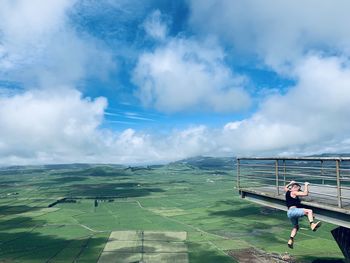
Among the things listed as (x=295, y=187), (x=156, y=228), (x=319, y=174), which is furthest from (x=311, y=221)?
(x=156, y=228)

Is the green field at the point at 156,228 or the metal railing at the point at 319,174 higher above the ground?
the metal railing at the point at 319,174

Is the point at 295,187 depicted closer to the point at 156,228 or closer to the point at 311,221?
the point at 311,221

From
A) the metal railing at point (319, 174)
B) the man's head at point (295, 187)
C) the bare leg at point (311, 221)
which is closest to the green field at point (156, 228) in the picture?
the metal railing at point (319, 174)

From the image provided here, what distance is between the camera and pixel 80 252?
66500 millimetres

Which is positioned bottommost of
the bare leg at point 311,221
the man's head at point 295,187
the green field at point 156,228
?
the green field at point 156,228

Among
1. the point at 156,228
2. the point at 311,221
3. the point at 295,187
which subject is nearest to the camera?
the point at 311,221

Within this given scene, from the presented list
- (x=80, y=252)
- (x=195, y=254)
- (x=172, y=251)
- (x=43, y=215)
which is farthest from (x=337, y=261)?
(x=43, y=215)

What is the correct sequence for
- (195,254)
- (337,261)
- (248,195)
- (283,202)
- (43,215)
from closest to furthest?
(283,202) < (248,195) < (337,261) < (195,254) < (43,215)

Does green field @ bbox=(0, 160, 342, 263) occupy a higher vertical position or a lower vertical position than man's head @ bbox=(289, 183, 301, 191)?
lower

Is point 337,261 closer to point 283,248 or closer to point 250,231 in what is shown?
point 283,248

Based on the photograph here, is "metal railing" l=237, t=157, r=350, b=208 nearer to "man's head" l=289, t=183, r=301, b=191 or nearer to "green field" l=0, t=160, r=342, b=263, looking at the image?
"man's head" l=289, t=183, r=301, b=191

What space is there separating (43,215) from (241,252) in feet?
271

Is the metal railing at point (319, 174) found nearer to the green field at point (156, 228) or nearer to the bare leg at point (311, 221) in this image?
the bare leg at point (311, 221)

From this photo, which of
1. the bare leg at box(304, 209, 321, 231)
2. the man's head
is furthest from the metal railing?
the bare leg at box(304, 209, 321, 231)
